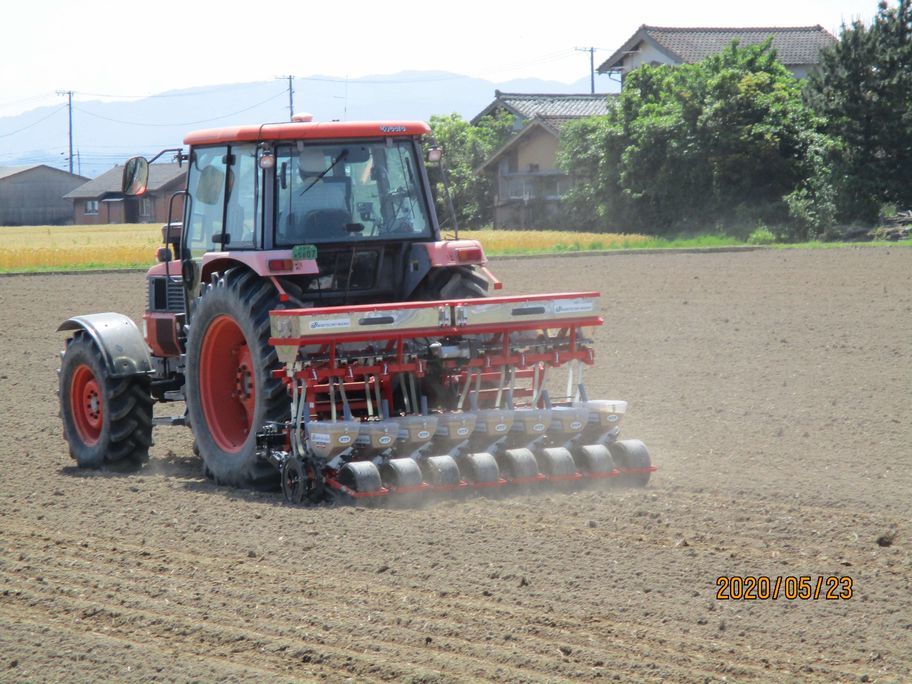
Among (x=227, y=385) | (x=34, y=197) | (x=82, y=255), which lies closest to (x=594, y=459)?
(x=227, y=385)

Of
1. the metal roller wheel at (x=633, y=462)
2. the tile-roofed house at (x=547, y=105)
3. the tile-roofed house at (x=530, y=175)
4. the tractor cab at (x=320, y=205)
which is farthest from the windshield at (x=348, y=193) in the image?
the tile-roofed house at (x=547, y=105)

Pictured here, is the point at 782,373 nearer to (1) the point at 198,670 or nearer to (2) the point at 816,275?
(1) the point at 198,670

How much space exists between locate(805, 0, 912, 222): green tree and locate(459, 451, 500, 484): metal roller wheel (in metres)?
31.2

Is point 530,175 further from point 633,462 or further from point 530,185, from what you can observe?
point 633,462

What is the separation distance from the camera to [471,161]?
2203 inches

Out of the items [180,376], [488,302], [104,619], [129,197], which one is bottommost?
[104,619]

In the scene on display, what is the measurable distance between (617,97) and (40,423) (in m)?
40.2

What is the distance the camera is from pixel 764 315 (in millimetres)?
17797

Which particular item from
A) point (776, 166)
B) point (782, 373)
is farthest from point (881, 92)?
point (782, 373)

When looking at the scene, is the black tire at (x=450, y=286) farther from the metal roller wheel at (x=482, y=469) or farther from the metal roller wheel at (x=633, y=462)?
the metal roller wheel at (x=633, y=462)

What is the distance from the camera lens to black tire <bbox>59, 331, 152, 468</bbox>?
29.9 ft

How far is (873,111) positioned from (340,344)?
32.9 metres

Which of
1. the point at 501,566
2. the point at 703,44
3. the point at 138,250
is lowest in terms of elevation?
the point at 501,566

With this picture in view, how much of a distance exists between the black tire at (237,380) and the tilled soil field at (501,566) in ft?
0.76
